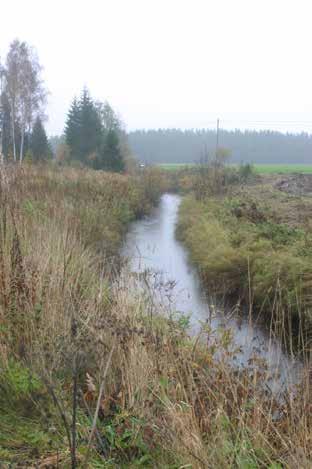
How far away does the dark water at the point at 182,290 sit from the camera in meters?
3.41

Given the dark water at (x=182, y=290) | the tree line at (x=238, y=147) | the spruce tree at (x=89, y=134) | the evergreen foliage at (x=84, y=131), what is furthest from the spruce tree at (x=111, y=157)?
the tree line at (x=238, y=147)

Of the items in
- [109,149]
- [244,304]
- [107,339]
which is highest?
[109,149]

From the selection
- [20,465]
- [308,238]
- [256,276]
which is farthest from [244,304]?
[20,465]

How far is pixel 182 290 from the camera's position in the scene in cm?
407

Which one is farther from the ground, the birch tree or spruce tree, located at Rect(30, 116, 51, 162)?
the birch tree

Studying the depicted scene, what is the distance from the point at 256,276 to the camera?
633 centimetres

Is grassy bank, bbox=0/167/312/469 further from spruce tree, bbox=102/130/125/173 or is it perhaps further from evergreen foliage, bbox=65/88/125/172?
evergreen foliage, bbox=65/88/125/172

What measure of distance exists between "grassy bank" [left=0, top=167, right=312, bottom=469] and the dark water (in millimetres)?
244

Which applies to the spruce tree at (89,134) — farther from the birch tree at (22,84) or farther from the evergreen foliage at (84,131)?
the birch tree at (22,84)

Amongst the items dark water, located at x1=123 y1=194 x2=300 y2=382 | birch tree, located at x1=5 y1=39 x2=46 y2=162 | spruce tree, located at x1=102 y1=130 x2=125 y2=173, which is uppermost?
birch tree, located at x1=5 y1=39 x2=46 y2=162

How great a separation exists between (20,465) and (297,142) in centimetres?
10092

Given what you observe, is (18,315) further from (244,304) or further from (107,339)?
(244,304)

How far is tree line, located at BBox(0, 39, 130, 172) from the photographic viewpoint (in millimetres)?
25938

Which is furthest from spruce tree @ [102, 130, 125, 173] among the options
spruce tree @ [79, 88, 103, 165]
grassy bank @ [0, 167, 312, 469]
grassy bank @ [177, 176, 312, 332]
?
grassy bank @ [0, 167, 312, 469]
